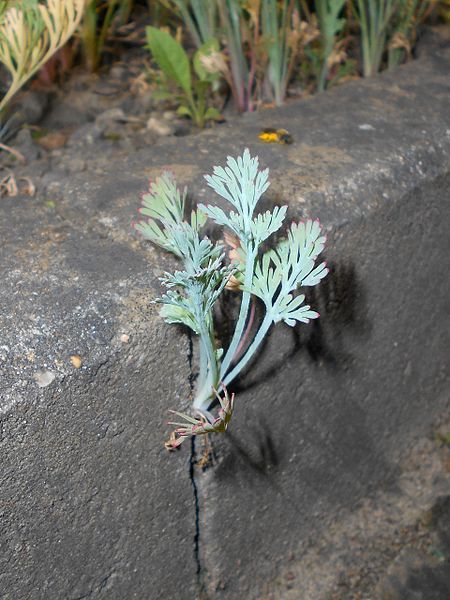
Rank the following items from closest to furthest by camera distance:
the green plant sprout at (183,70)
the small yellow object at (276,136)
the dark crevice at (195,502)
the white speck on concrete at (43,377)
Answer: the white speck on concrete at (43,377), the dark crevice at (195,502), the small yellow object at (276,136), the green plant sprout at (183,70)

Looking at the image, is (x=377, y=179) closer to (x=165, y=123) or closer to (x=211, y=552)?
(x=165, y=123)

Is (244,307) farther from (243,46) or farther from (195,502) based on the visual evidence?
(243,46)

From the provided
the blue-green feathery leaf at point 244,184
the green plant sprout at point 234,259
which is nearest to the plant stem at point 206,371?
the green plant sprout at point 234,259

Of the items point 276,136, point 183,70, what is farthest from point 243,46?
point 276,136

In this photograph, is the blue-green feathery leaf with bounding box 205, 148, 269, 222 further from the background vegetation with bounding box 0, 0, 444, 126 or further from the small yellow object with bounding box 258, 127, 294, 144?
the background vegetation with bounding box 0, 0, 444, 126

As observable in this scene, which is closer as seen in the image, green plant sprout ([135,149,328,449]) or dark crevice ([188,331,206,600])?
green plant sprout ([135,149,328,449])

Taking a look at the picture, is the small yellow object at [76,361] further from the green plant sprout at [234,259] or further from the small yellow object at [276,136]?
the small yellow object at [276,136]

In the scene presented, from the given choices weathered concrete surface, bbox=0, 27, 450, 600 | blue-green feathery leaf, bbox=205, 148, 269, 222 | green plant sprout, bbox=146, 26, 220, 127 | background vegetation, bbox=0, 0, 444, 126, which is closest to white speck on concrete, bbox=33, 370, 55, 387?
weathered concrete surface, bbox=0, 27, 450, 600

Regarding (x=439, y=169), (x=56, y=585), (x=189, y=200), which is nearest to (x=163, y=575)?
(x=56, y=585)
